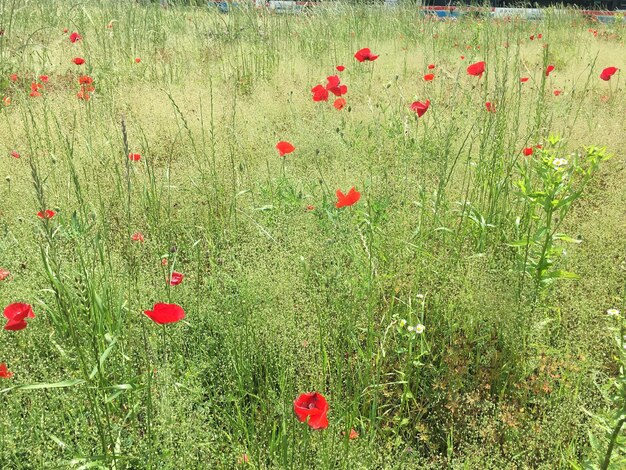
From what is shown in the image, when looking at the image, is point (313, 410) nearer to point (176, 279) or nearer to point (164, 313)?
point (164, 313)

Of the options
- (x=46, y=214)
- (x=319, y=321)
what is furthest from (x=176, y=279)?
(x=46, y=214)

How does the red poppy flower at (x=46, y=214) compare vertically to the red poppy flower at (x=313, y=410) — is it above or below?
above

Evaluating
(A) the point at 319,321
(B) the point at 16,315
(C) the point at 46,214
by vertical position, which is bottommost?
(A) the point at 319,321

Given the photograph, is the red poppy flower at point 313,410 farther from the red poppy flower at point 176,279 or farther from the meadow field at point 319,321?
the red poppy flower at point 176,279

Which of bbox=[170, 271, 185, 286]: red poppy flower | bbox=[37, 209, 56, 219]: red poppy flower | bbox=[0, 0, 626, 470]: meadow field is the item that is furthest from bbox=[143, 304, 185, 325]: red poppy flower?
bbox=[170, 271, 185, 286]: red poppy flower

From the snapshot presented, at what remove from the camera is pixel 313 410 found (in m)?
1.06

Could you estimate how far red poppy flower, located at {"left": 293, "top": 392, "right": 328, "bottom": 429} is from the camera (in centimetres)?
105

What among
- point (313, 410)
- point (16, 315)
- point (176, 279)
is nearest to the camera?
point (313, 410)

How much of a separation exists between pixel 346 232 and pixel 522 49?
20.8 ft

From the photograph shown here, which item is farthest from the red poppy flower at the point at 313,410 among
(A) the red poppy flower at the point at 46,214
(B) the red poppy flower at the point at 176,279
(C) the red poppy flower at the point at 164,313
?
(B) the red poppy flower at the point at 176,279

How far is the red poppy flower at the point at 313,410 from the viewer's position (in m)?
1.05

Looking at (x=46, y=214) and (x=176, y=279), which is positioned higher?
(x=46, y=214)

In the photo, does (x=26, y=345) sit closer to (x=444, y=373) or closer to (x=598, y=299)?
(x=444, y=373)

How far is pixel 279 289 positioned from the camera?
1.78 meters
